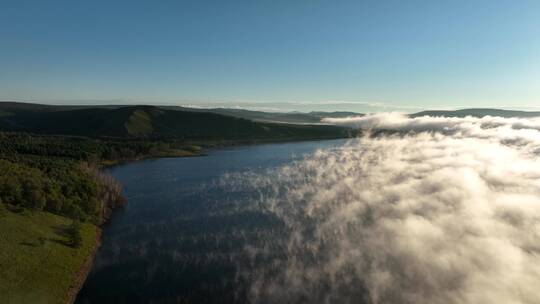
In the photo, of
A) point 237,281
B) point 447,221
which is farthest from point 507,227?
point 237,281

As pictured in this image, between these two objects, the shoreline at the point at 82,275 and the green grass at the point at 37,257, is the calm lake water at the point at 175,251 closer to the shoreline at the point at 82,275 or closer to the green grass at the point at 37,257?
the shoreline at the point at 82,275

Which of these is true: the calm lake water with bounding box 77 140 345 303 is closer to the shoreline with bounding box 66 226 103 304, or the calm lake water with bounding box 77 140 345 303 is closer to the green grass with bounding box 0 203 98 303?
the shoreline with bounding box 66 226 103 304

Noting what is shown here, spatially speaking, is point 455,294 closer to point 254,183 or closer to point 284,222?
point 284,222

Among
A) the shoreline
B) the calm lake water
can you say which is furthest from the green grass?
the calm lake water

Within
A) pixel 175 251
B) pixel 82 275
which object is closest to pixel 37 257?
pixel 82 275

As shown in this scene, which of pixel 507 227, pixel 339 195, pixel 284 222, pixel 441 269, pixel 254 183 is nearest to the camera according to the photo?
pixel 441 269

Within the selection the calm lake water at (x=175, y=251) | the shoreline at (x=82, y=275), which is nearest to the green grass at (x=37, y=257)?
the shoreline at (x=82, y=275)
